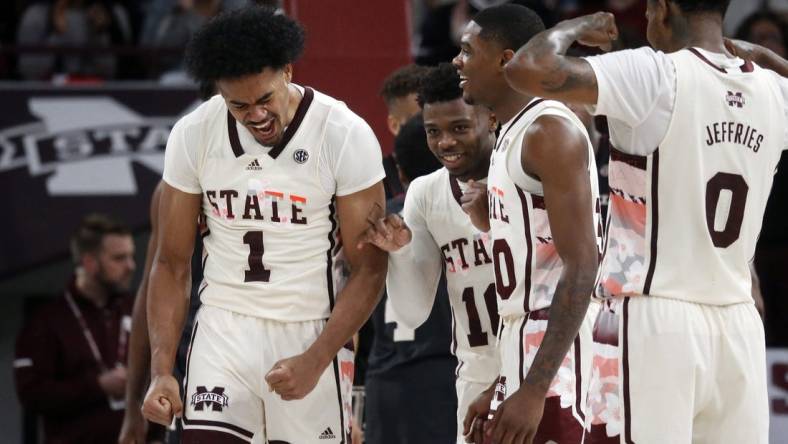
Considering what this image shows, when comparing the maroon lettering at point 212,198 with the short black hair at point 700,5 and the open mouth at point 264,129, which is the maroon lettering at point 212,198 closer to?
the open mouth at point 264,129

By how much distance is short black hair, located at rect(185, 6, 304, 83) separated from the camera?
4703 mm

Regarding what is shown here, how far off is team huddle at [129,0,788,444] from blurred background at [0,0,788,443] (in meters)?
2.63

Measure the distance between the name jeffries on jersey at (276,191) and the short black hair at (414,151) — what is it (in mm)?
1283

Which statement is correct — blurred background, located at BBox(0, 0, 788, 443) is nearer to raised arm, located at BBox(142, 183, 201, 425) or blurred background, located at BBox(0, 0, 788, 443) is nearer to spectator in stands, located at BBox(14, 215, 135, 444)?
spectator in stands, located at BBox(14, 215, 135, 444)

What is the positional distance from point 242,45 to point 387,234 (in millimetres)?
891

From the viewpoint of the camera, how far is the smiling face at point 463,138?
5332mm

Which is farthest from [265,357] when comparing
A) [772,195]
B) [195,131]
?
[772,195]

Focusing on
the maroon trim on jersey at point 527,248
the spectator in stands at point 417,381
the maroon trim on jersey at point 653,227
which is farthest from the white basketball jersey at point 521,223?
the spectator in stands at point 417,381

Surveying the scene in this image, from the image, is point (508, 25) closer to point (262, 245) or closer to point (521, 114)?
point (521, 114)

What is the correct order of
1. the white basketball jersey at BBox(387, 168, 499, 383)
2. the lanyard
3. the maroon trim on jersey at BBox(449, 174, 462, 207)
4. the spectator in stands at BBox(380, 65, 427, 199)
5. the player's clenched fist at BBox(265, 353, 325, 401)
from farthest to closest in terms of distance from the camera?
the lanyard, the spectator in stands at BBox(380, 65, 427, 199), the maroon trim on jersey at BBox(449, 174, 462, 207), the white basketball jersey at BBox(387, 168, 499, 383), the player's clenched fist at BBox(265, 353, 325, 401)

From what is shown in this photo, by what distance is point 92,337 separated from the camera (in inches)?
356

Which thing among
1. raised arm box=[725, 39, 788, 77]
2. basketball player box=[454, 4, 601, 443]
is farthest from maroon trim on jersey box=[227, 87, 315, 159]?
raised arm box=[725, 39, 788, 77]

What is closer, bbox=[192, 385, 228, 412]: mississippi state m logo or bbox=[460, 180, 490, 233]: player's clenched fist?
bbox=[192, 385, 228, 412]: mississippi state m logo

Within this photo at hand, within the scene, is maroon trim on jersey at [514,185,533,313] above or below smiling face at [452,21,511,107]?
below
